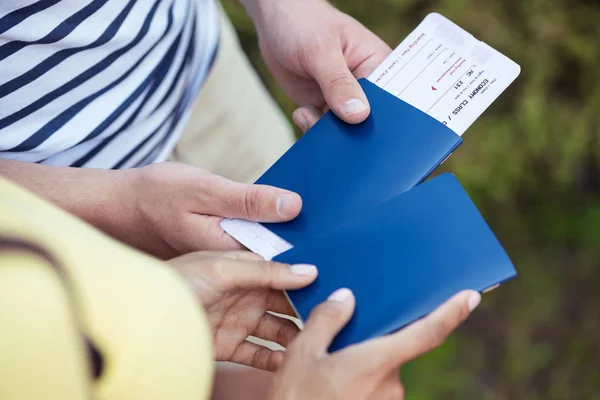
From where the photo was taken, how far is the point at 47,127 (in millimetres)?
663

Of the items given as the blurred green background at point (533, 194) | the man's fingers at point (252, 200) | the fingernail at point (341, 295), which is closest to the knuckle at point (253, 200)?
the man's fingers at point (252, 200)

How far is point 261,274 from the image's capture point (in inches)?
22.5

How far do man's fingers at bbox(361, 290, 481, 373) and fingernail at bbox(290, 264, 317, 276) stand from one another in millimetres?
102

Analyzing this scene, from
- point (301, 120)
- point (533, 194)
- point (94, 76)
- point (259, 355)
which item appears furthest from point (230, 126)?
point (533, 194)

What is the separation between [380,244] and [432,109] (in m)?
0.21

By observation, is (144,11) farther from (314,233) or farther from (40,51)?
(314,233)

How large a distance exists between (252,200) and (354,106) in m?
0.17

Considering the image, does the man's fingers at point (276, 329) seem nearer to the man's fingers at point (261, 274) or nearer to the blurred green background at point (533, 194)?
the man's fingers at point (261, 274)

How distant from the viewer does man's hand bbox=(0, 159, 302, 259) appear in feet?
2.08

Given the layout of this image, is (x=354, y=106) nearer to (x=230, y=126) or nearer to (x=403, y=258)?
(x=403, y=258)

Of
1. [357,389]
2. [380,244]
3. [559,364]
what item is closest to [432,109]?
[380,244]

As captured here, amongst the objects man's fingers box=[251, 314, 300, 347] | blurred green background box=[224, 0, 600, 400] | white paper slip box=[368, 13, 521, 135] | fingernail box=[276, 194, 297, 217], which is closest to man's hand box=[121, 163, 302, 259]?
fingernail box=[276, 194, 297, 217]

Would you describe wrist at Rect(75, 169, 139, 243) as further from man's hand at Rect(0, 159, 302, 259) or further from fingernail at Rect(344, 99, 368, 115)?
fingernail at Rect(344, 99, 368, 115)

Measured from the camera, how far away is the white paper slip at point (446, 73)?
0.70 metres
